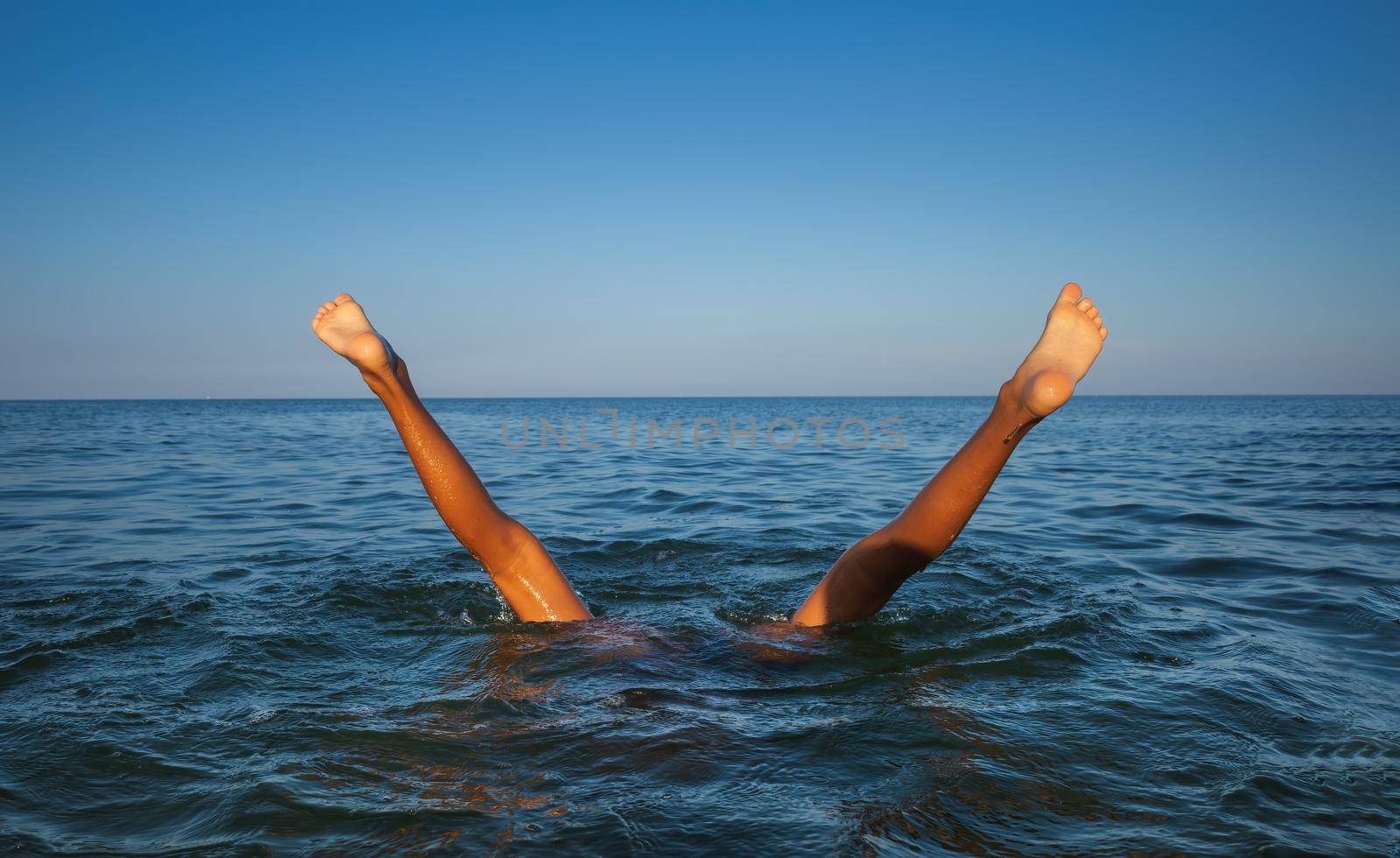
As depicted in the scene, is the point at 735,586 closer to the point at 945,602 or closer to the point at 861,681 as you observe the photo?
the point at 945,602

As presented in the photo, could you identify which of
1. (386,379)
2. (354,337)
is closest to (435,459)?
(386,379)

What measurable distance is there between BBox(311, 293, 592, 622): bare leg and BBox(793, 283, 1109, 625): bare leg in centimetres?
151

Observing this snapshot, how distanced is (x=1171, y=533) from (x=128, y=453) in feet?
58.3

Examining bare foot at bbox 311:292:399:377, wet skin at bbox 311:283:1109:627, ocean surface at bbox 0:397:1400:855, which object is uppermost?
bare foot at bbox 311:292:399:377

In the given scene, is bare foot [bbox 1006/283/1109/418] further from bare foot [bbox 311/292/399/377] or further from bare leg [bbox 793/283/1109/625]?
bare foot [bbox 311/292/399/377]

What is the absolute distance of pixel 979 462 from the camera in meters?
3.11

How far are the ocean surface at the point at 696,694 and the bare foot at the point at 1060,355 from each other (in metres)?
1.33

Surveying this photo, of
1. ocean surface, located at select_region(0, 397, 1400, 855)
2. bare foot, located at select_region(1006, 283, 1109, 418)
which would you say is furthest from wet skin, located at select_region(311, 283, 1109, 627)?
ocean surface, located at select_region(0, 397, 1400, 855)

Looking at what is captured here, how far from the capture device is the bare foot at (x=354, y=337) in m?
3.40

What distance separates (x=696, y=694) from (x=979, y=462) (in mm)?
1564

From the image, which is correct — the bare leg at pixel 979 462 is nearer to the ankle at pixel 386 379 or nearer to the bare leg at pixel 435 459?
the bare leg at pixel 435 459

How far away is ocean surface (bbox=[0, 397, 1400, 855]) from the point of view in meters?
2.45

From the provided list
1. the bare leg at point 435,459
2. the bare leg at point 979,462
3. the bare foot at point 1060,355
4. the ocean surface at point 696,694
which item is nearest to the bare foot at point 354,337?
the bare leg at point 435,459

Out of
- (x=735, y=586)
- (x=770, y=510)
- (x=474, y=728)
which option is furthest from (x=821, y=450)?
(x=474, y=728)
